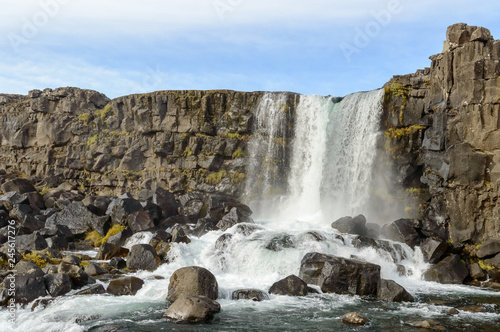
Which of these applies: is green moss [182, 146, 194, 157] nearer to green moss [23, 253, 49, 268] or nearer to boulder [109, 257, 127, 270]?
boulder [109, 257, 127, 270]

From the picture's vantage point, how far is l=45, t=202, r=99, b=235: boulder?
37.5m

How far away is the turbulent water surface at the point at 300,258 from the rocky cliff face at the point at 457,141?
356 centimetres

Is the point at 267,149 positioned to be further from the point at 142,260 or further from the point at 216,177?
the point at 142,260

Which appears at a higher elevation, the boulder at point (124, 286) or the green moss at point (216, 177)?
the green moss at point (216, 177)

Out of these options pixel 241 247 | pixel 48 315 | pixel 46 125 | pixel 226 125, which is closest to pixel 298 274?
pixel 241 247

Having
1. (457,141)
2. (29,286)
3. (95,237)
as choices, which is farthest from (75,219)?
(457,141)

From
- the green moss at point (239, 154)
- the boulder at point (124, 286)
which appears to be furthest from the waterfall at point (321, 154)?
the boulder at point (124, 286)

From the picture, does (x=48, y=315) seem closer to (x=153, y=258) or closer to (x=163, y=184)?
(x=153, y=258)

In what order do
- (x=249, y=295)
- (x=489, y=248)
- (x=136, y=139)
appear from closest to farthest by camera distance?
1. (x=249, y=295)
2. (x=489, y=248)
3. (x=136, y=139)

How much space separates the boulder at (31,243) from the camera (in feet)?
99.8

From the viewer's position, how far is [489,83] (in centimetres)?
3130

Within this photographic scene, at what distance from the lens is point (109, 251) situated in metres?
29.9

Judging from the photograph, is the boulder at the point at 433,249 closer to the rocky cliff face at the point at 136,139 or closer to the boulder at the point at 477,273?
the boulder at the point at 477,273

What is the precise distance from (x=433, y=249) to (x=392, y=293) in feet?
24.8
